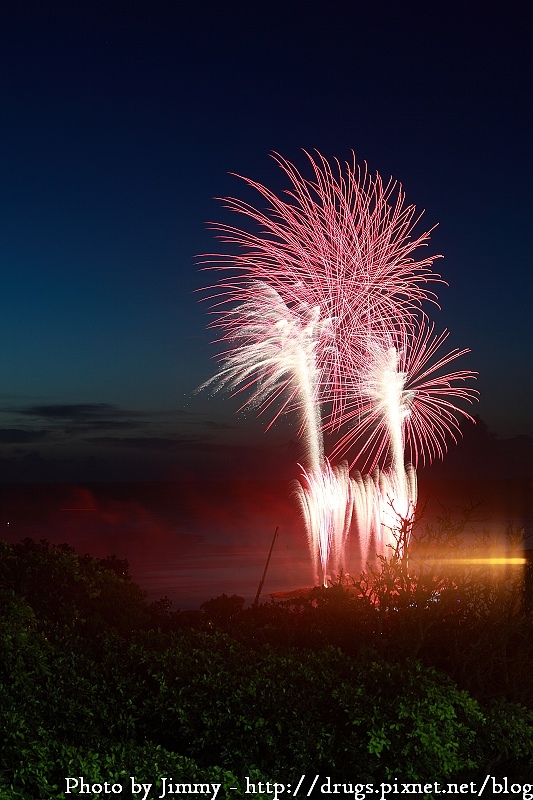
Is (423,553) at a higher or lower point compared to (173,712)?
higher

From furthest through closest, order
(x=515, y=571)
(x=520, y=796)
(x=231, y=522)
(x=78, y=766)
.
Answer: (x=231, y=522), (x=515, y=571), (x=520, y=796), (x=78, y=766)

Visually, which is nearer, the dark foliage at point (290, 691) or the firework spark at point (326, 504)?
the dark foliage at point (290, 691)

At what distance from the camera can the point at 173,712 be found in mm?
9688

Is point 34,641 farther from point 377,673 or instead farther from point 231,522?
point 231,522

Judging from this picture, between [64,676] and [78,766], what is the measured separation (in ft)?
7.20

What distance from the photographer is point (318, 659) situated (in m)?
10.5

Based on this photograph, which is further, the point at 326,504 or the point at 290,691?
the point at 326,504

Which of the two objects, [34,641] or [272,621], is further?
[272,621]

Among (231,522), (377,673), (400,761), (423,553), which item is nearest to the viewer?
(400,761)

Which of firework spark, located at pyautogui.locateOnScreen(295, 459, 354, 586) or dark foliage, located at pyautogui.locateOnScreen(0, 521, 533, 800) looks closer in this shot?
dark foliage, located at pyautogui.locateOnScreen(0, 521, 533, 800)

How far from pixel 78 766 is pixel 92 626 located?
484 centimetres

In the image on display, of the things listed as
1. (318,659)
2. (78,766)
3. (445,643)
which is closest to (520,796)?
(445,643)

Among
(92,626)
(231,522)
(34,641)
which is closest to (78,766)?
(34,641)

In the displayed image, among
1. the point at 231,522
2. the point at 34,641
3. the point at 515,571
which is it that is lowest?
the point at 231,522
